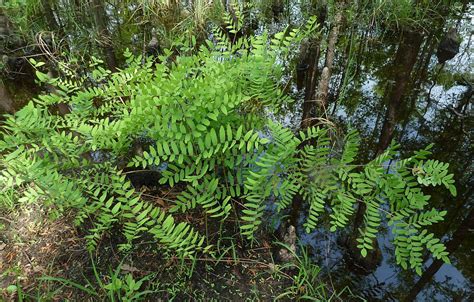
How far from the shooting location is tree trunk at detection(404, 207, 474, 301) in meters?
2.45

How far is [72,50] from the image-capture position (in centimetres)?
468

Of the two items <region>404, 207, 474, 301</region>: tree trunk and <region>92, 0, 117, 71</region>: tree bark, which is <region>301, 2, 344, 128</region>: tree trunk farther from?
<region>92, 0, 117, 71</region>: tree bark

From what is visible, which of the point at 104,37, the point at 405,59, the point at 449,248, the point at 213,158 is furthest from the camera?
the point at 405,59

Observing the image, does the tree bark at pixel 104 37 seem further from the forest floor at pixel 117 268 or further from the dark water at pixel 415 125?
the forest floor at pixel 117 268

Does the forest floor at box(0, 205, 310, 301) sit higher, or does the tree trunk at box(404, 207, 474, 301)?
the forest floor at box(0, 205, 310, 301)

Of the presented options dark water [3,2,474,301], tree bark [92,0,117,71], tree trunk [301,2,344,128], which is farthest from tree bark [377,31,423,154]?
tree bark [92,0,117,71]

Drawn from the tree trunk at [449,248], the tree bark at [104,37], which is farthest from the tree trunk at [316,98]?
the tree bark at [104,37]

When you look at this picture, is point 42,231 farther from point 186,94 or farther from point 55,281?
point 186,94

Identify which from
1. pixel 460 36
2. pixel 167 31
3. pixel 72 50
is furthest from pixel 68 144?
pixel 460 36

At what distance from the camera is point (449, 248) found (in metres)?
2.68

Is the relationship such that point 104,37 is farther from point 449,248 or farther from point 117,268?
point 449,248

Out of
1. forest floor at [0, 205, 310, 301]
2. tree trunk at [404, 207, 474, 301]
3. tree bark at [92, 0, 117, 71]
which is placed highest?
tree bark at [92, 0, 117, 71]

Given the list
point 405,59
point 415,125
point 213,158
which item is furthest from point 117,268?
point 405,59

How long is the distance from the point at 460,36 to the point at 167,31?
15.2ft
